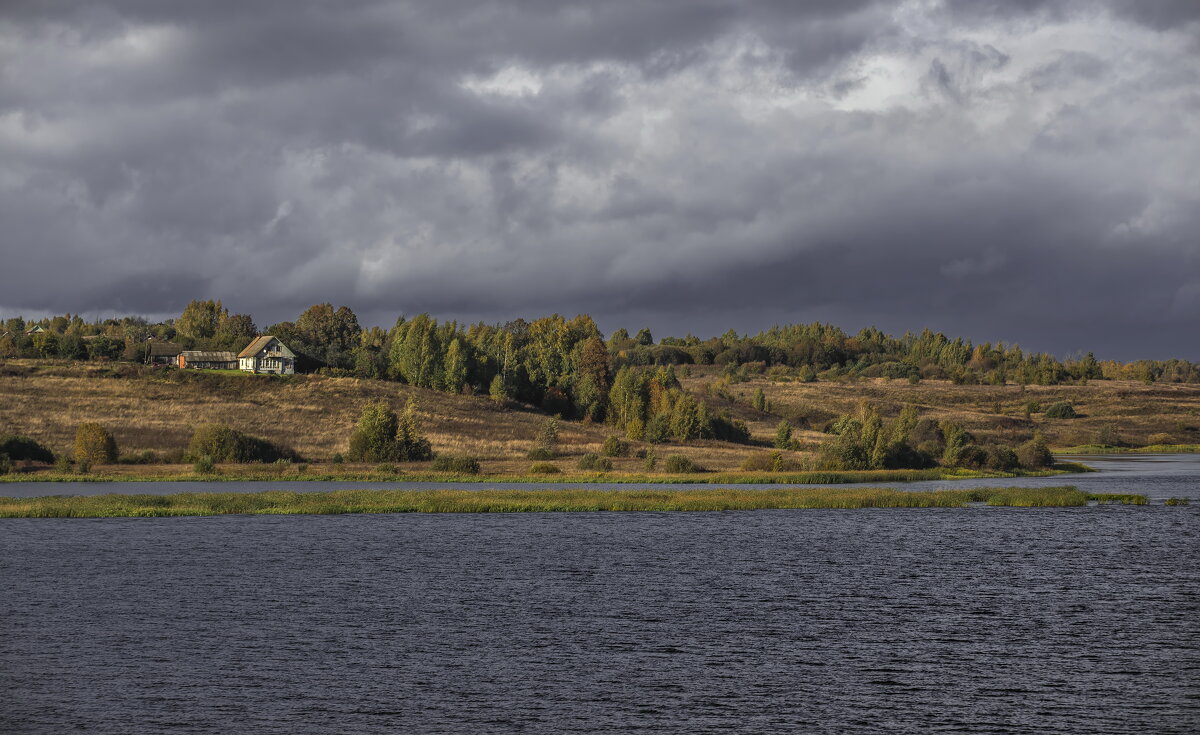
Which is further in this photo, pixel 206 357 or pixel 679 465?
pixel 206 357

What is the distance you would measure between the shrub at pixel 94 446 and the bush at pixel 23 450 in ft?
11.0

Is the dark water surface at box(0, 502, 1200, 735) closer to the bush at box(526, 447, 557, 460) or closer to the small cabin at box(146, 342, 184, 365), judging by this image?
the bush at box(526, 447, 557, 460)

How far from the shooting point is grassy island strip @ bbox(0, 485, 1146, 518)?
76.7 meters

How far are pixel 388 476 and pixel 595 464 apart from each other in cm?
2559

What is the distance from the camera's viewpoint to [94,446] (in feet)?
358

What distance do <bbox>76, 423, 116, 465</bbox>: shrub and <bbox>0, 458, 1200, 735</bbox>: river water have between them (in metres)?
40.3

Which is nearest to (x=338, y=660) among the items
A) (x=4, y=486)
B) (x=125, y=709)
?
(x=125, y=709)

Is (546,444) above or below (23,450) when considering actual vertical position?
above

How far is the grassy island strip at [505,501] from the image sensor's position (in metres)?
76.7

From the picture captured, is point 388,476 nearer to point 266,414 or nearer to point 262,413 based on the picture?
point 266,414

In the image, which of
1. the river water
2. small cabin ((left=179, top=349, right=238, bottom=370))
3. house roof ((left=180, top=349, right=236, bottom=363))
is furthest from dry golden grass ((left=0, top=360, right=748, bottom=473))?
the river water

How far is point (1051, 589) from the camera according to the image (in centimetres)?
5019

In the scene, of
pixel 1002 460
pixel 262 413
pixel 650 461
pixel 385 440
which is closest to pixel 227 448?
pixel 385 440

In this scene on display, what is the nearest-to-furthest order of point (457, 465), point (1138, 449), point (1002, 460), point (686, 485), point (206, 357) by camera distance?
1. point (686, 485)
2. point (457, 465)
3. point (1002, 460)
4. point (1138, 449)
5. point (206, 357)
